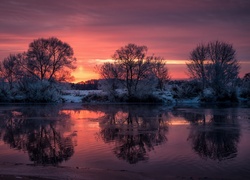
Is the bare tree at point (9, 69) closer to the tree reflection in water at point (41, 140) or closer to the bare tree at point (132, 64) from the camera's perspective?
the bare tree at point (132, 64)

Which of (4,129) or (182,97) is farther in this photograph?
(182,97)

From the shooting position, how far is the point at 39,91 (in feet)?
167

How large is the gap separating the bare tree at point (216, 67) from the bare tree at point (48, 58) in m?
21.3

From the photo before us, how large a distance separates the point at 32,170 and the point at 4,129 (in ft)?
34.5

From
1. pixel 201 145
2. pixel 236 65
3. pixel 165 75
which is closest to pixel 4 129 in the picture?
pixel 201 145

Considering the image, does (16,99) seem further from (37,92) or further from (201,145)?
(201,145)

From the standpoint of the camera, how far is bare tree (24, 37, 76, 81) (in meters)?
50.4

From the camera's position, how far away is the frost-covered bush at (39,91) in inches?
2000

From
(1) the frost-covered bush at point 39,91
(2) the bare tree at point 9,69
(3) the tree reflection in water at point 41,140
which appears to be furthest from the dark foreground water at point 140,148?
(2) the bare tree at point 9,69

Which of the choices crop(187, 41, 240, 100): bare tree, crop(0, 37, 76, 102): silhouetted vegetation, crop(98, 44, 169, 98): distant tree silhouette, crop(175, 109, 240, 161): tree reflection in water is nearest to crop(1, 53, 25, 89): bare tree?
crop(0, 37, 76, 102): silhouetted vegetation

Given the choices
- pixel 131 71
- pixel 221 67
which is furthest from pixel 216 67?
pixel 131 71

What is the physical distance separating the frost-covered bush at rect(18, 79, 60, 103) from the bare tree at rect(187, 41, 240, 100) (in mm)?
23883

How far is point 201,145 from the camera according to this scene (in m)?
14.0

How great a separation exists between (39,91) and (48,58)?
556 cm
